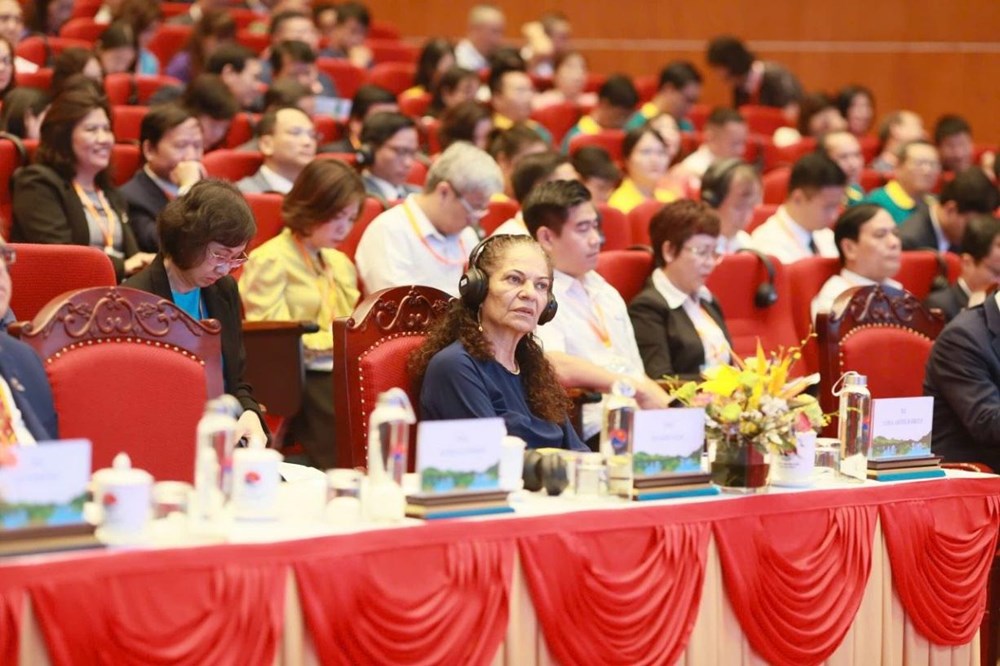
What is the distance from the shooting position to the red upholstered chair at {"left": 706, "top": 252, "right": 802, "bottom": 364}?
439cm

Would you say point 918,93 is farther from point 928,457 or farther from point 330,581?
point 330,581

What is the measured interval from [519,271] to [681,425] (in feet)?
1.64

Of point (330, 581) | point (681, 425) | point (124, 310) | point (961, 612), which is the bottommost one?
point (961, 612)

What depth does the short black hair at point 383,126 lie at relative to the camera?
5.14 meters

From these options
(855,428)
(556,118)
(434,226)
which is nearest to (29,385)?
(855,428)

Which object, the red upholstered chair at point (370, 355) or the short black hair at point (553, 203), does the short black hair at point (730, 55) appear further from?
the red upholstered chair at point (370, 355)

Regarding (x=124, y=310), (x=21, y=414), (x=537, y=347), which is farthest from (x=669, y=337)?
(x=21, y=414)

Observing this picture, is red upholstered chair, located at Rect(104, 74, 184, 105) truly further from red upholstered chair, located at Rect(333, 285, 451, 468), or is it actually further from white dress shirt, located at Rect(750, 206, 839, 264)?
red upholstered chair, located at Rect(333, 285, 451, 468)

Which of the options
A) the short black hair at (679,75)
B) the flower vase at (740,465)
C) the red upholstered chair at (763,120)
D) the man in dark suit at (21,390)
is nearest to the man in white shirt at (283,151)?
the man in dark suit at (21,390)

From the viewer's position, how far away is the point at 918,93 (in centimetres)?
912

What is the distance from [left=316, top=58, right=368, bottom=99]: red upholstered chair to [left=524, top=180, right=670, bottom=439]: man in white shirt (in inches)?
169

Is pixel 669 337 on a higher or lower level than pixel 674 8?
lower

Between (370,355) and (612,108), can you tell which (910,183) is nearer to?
(612,108)

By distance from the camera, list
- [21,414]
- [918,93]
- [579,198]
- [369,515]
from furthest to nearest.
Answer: [918,93] → [579,198] → [21,414] → [369,515]
